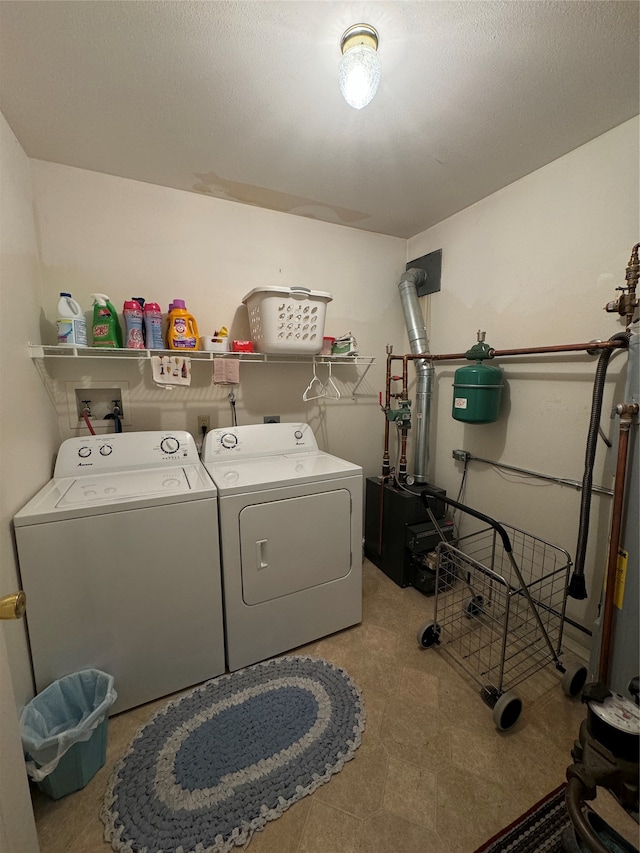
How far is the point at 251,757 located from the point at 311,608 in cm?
63

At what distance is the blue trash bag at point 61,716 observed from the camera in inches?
42.3

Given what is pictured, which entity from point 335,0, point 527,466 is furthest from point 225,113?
point 527,466

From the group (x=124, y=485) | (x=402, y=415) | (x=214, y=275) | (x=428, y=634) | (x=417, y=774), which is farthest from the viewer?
(x=402, y=415)

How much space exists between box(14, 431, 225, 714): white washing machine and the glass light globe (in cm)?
158

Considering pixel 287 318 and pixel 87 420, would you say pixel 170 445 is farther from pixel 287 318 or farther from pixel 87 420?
pixel 287 318

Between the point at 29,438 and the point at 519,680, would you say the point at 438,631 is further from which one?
the point at 29,438

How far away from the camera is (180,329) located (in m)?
1.88

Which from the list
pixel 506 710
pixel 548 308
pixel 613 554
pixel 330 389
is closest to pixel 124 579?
pixel 506 710

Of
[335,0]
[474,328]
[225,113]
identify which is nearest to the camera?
[335,0]

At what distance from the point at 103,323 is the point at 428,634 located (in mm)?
2360

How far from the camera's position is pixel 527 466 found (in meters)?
1.98

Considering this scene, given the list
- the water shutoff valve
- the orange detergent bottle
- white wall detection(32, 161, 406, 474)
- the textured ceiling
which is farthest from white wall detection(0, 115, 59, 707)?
the water shutoff valve

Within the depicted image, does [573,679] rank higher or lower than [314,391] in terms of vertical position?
lower

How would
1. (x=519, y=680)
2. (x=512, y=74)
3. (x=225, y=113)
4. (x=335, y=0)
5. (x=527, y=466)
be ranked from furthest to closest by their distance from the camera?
(x=527, y=466) < (x=519, y=680) < (x=225, y=113) < (x=512, y=74) < (x=335, y=0)
